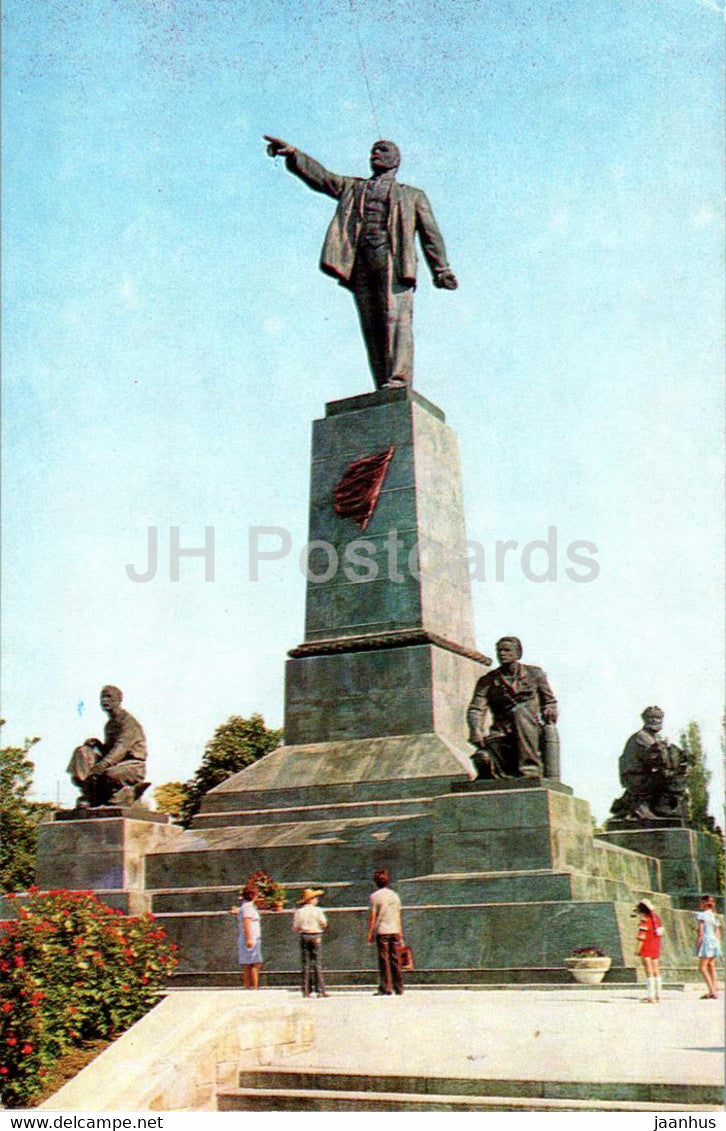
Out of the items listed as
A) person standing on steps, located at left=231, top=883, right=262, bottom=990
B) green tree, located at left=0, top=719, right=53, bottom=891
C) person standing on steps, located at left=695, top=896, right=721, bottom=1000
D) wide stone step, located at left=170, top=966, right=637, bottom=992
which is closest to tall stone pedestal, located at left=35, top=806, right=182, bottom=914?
wide stone step, located at left=170, top=966, right=637, bottom=992

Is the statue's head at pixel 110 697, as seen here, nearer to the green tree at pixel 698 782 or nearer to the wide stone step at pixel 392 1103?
the wide stone step at pixel 392 1103

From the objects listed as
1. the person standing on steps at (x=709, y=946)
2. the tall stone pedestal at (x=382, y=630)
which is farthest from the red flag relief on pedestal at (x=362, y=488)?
the person standing on steps at (x=709, y=946)

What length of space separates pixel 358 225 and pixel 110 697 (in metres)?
8.59

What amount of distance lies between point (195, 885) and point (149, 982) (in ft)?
16.5

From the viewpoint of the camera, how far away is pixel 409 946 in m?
16.0

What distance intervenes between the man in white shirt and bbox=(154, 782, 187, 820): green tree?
1425 inches

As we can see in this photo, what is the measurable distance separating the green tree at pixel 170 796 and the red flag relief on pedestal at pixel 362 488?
98.5 feet

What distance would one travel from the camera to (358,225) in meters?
23.3

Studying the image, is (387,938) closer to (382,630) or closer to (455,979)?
(455,979)

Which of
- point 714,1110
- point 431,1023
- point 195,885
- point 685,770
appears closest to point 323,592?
point 195,885

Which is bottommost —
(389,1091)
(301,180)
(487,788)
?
(389,1091)

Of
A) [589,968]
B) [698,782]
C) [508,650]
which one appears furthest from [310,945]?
[698,782]

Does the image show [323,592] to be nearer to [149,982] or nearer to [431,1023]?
[149,982]

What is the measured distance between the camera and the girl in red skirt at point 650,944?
13477 millimetres
